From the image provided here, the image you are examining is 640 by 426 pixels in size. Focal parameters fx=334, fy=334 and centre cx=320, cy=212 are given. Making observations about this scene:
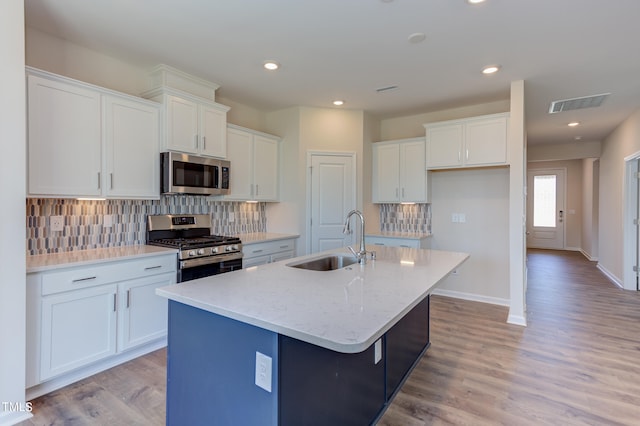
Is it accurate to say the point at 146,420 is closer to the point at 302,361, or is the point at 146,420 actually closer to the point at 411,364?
the point at 302,361

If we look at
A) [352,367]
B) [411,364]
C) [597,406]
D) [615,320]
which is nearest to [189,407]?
[352,367]

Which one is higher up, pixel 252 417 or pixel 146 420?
pixel 252 417

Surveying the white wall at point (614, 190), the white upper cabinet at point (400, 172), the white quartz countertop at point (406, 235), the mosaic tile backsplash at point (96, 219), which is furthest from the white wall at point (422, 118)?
the mosaic tile backsplash at point (96, 219)

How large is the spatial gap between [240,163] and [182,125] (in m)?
0.89

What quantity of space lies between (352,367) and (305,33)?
236cm

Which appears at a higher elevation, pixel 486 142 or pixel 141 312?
pixel 486 142

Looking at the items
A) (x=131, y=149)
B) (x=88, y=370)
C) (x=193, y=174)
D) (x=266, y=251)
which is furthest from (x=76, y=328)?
(x=266, y=251)

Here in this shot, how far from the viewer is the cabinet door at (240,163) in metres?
3.89

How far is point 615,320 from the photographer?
12.2ft

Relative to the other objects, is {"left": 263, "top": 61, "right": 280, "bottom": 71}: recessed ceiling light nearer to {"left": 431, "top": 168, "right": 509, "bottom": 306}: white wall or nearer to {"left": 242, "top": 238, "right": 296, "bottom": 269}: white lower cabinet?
{"left": 242, "top": 238, "right": 296, "bottom": 269}: white lower cabinet

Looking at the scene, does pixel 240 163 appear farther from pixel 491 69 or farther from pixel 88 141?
pixel 491 69

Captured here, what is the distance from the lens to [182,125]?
3.24 metres

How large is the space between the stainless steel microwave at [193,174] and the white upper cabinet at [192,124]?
0.09 m
